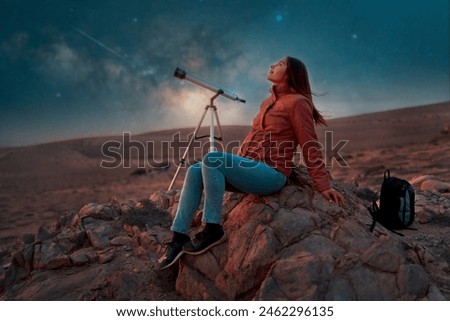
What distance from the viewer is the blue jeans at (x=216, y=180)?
311cm

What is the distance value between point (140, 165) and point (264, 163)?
21.4m

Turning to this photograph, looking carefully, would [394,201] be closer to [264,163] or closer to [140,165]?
[264,163]

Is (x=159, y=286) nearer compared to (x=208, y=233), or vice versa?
(x=208, y=233)

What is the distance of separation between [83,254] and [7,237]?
5587mm

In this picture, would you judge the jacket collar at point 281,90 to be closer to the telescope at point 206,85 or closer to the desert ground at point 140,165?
the telescope at point 206,85

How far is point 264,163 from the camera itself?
3285mm

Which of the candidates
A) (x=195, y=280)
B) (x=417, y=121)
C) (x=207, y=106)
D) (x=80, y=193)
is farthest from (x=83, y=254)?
(x=417, y=121)

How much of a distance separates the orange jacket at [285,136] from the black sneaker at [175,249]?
2.71 feet

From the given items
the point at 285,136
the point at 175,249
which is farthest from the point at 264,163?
the point at 175,249

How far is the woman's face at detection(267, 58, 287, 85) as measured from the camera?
3.39 meters

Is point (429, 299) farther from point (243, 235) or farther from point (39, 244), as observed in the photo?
point (39, 244)

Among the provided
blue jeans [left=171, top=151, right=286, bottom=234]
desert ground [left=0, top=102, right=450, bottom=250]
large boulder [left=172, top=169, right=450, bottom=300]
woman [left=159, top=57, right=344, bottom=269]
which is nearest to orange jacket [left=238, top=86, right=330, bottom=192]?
woman [left=159, top=57, right=344, bottom=269]

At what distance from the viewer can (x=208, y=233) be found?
3258mm
